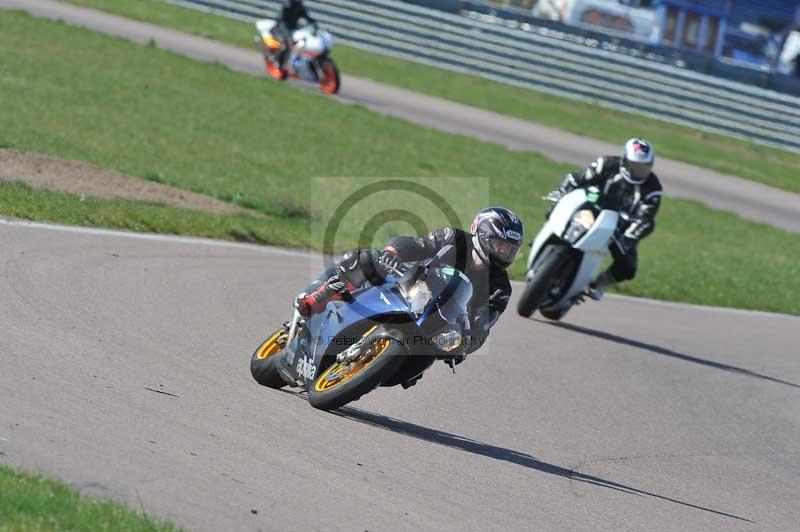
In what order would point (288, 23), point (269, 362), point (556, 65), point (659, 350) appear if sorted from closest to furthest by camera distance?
point (269, 362)
point (659, 350)
point (288, 23)
point (556, 65)

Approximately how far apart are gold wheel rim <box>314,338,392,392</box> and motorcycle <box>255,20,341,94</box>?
56.9 feet

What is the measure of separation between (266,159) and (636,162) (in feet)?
23.1

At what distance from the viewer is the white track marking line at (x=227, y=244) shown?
10421mm

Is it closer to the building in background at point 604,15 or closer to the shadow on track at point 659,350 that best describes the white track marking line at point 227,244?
the shadow on track at point 659,350

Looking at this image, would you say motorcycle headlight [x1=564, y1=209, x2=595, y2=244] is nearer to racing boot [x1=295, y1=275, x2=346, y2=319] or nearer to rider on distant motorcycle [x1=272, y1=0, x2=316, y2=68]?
racing boot [x1=295, y1=275, x2=346, y2=319]

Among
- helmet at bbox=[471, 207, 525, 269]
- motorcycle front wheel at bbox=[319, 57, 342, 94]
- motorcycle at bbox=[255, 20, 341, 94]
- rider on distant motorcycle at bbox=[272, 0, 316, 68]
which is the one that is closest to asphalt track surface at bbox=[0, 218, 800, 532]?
helmet at bbox=[471, 207, 525, 269]

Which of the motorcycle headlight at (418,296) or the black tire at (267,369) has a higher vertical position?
the motorcycle headlight at (418,296)

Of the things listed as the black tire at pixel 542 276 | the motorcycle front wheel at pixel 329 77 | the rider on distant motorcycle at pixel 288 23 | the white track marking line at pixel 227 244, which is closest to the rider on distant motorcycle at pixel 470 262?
the white track marking line at pixel 227 244

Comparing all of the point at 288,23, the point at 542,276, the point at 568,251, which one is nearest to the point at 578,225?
the point at 568,251

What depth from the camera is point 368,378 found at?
6473 millimetres

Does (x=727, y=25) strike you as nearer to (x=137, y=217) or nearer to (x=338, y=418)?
(x=137, y=217)

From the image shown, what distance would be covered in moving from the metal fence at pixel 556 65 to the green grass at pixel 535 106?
33 cm

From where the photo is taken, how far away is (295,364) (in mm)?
7176

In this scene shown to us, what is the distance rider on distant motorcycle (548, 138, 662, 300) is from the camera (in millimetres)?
12180
